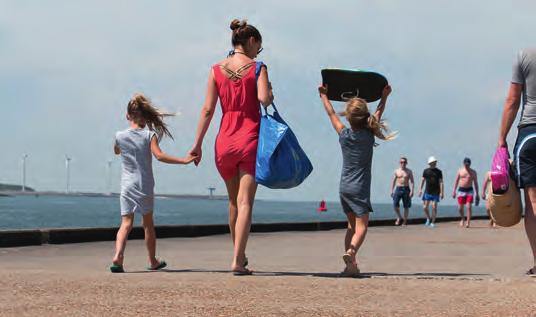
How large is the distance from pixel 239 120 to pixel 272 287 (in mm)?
1841

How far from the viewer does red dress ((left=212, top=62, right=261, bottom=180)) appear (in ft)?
25.3

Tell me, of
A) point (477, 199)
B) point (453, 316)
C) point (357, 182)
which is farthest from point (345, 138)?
point (477, 199)

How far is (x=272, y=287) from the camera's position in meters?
6.48

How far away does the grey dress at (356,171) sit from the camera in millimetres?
8086

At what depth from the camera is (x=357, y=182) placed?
8.13 meters

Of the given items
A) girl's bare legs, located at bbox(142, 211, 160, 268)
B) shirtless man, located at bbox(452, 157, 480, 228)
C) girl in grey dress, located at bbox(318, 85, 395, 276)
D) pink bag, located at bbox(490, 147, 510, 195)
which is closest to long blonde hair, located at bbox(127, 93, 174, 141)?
girl's bare legs, located at bbox(142, 211, 160, 268)

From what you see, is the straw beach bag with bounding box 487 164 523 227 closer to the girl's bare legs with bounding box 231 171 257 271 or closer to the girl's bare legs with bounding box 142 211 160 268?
the girl's bare legs with bounding box 231 171 257 271

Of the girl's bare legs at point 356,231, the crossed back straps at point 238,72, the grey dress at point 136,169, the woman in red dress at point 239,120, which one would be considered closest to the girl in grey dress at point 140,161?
the grey dress at point 136,169

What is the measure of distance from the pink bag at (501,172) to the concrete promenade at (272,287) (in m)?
0.78

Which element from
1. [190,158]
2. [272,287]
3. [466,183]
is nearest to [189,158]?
[190,158]

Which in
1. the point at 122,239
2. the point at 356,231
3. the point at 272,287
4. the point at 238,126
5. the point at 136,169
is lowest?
the point at 272,287

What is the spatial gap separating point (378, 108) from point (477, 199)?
14584mm

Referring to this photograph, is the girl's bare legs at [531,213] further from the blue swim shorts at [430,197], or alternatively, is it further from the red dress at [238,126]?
the blue swim shorts at [430,197]

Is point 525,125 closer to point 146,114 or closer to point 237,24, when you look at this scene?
point 237,24
